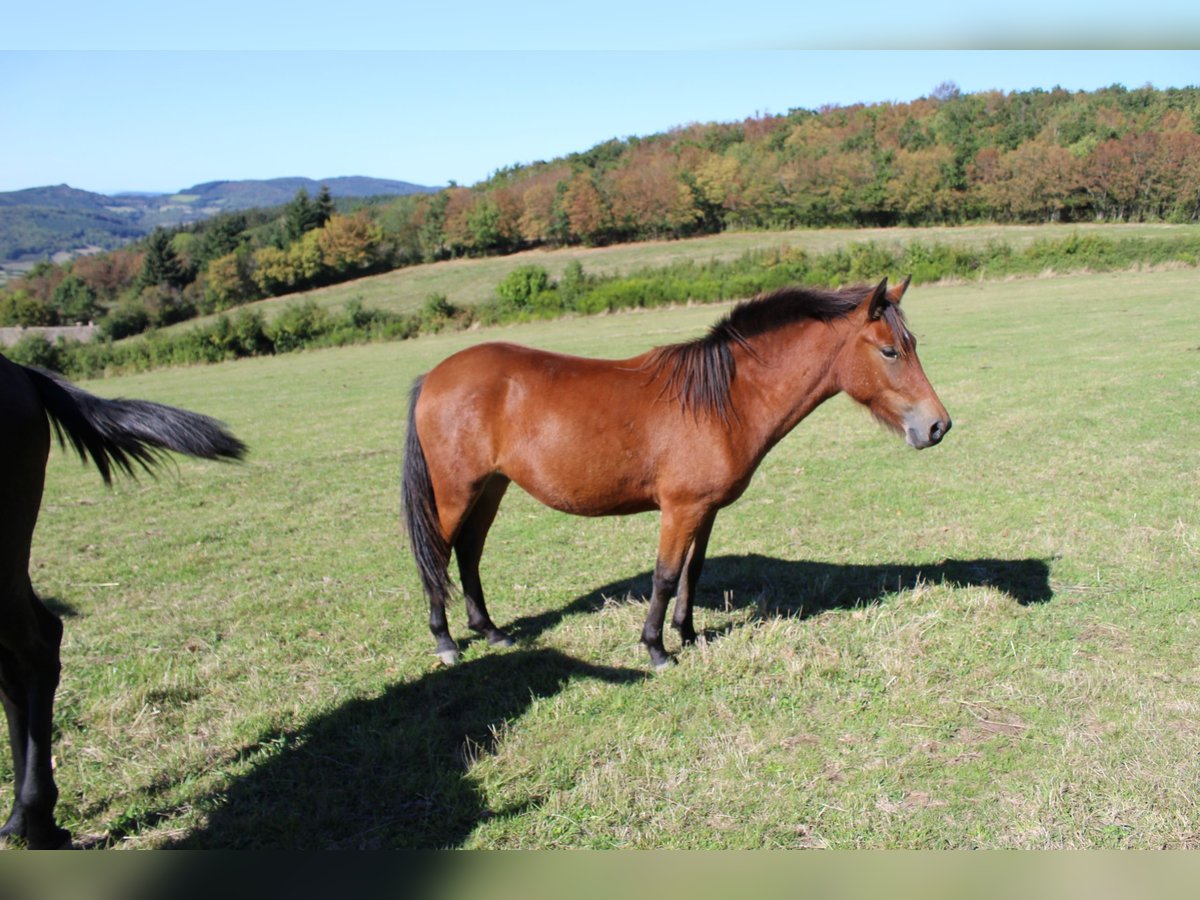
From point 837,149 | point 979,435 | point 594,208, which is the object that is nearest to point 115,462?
point 979,435

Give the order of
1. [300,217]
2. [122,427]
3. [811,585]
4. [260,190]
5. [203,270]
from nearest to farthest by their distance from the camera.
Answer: [122,427], [811,585], [203,270], [300,217], [260,190]

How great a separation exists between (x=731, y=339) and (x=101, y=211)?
15258cm

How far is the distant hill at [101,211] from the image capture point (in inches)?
3167

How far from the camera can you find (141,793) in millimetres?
3580

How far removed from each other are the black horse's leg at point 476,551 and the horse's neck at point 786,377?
1.77 m

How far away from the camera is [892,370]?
4.61 metres

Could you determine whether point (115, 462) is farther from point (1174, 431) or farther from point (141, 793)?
point (1174, 431)

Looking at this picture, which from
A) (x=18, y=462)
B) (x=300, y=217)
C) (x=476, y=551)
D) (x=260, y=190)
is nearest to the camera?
(x=18, y=462)

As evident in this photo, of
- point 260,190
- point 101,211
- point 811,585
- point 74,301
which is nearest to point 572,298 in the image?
point 811,585

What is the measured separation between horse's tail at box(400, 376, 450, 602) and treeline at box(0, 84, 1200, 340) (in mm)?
20235

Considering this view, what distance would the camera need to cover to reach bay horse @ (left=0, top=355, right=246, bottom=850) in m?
2.97

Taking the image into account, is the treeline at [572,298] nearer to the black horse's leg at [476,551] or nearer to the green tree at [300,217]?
the black horse's leg at [476,551]

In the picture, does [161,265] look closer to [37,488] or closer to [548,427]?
[548,427]

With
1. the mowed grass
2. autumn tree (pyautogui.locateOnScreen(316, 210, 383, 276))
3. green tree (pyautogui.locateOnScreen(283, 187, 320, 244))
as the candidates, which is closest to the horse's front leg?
the mowed grass
